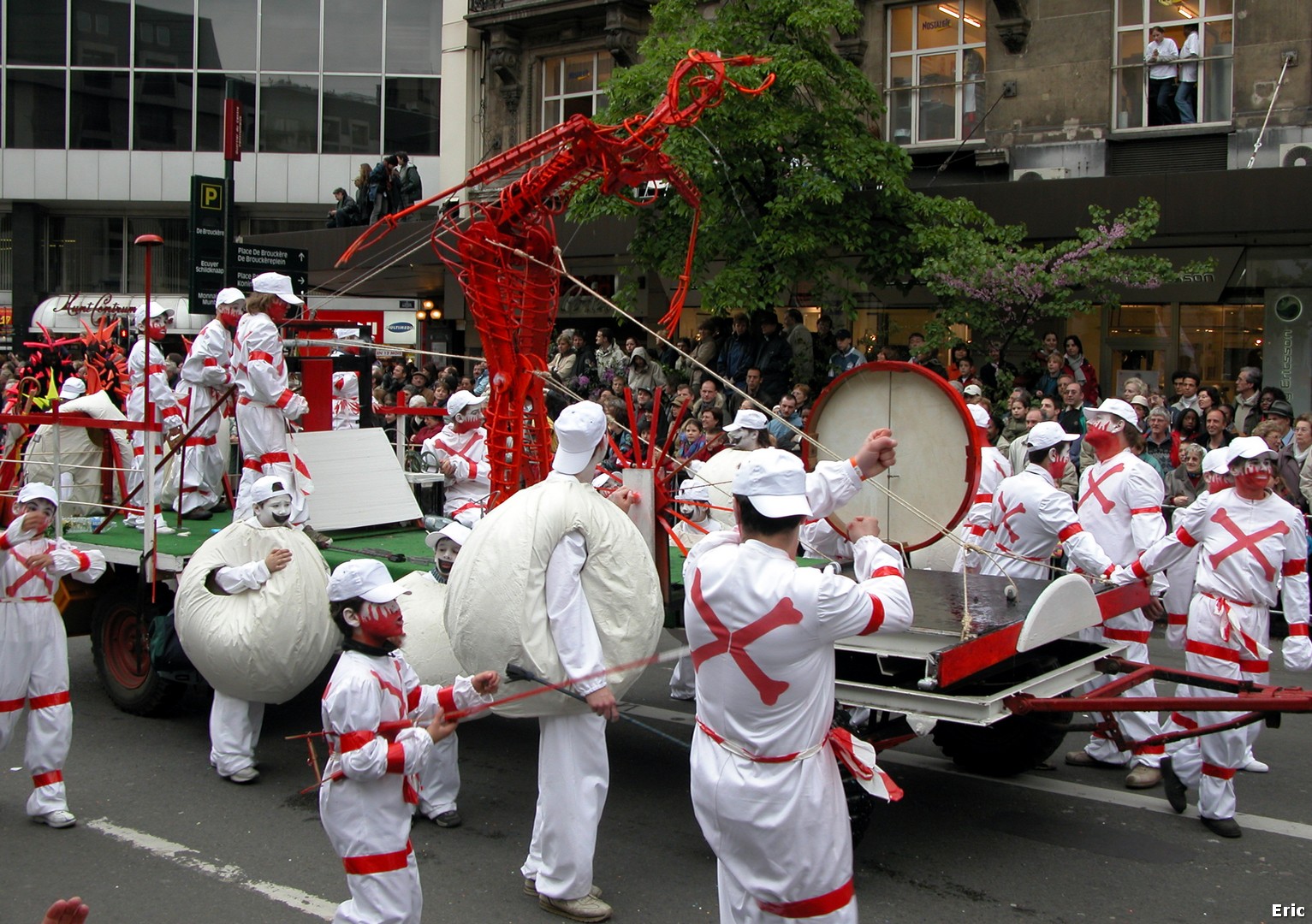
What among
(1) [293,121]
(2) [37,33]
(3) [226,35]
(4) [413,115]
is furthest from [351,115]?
(2) [37,33]

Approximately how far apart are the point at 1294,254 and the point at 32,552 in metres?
13.9

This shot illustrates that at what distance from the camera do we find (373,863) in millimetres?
4258

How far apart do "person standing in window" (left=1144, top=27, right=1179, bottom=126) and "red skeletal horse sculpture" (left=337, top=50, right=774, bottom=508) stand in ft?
35.8

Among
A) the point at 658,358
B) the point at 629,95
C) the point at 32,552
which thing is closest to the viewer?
the point at 32,552

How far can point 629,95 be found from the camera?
14.5 metres

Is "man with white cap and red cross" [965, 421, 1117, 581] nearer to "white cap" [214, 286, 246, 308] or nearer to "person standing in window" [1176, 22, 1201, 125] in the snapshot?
"white cap" [214, 286, 246, 308]

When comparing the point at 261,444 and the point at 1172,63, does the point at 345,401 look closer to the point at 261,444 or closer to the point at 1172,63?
the point at 261,444

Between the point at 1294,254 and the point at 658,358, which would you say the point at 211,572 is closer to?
the point at 658,358

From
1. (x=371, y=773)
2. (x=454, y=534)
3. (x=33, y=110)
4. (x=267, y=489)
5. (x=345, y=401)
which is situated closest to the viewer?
(x=371, y=773)

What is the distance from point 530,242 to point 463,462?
2496mm

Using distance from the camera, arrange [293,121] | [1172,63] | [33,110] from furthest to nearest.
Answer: [33,110]
[293,121]
[1172,63]

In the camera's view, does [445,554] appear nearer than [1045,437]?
Yes

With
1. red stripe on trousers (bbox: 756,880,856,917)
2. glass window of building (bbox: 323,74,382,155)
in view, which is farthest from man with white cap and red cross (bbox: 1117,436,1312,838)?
glass window of building (bbox: 323,74,382,155)

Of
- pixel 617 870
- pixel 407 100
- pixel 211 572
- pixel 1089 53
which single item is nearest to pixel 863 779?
pixel 617 870
